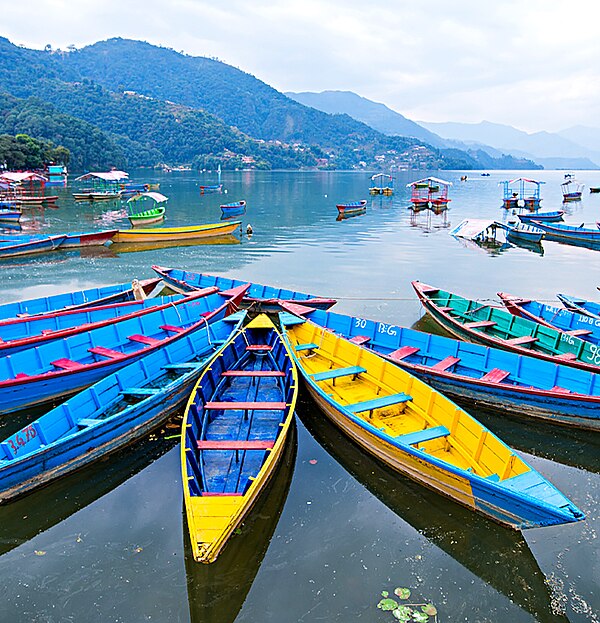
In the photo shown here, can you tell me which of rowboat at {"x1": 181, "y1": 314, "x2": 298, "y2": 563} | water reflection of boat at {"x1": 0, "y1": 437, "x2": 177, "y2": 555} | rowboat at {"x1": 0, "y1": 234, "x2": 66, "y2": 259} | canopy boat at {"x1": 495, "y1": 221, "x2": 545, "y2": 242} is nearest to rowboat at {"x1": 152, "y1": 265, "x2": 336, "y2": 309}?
rowboat at {"x1": 181, "y1": 314, "x2": 298, "y2": 563}

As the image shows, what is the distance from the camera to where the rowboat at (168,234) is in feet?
108

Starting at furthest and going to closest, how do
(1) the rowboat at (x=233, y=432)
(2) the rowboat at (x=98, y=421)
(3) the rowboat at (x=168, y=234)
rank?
1. (3) the rowboat at (x=168, y=234)
2. (2) the rowboat at (x=98, y=421)
3. (1) the rowboat at (x=233, y=432)

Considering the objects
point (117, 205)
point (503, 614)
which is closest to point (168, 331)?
point (503, 614)

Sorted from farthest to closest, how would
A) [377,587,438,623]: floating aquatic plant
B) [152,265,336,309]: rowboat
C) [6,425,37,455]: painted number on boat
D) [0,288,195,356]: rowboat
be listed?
[152,265,336,309]: rowboat, [0,288,195,356]: rowboat, [6,425,37,455]: painted number on boat, [377,587,438,623]: floating aquatic plant

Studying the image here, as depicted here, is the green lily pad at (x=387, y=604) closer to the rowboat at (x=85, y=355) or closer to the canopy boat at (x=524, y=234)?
the rowboat at (x=85, y=355)

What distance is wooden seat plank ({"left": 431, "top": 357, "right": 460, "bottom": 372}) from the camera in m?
11.3

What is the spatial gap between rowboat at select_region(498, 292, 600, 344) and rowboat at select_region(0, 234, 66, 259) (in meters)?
26.2

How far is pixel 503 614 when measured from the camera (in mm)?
6105

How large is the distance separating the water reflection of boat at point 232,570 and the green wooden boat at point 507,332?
23.8ft

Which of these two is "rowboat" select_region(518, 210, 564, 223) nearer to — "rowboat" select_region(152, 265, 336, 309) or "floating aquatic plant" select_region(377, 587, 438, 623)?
"rowboat" select_region(152, 265, 336, 309)

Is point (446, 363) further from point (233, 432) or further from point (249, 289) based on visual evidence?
point (249, 289)

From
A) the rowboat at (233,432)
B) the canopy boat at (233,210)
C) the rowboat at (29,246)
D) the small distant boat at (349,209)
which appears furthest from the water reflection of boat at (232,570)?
the small distant boat at (349,209)

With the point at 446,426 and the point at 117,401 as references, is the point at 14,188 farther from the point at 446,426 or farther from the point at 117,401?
the point at 446,426

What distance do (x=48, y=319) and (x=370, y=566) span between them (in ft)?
34.4
